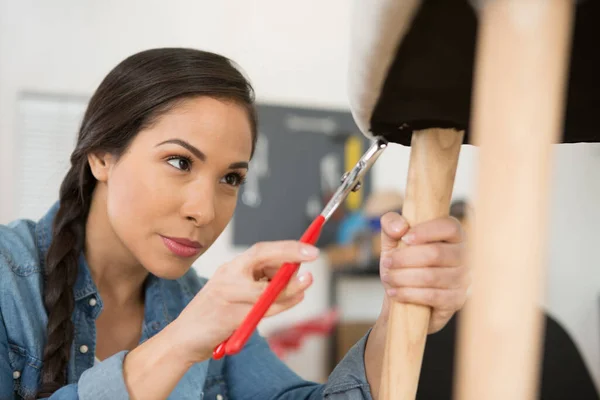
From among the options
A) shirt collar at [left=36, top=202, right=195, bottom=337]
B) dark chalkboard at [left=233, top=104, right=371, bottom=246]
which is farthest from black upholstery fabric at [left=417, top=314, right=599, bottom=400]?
dark chalkboard at [left=233, top=104, right=371, bottom=246]

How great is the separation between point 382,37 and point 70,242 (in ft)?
1.95

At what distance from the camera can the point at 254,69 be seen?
2557mm

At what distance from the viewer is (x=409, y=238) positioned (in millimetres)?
510

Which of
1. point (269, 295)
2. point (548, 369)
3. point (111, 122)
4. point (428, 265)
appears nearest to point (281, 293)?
point (269, 295)

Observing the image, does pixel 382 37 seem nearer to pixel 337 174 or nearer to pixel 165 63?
pixel 165 63

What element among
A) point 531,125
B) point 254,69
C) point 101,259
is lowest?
point 101,259

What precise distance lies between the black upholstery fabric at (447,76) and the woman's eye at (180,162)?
0.30 metres

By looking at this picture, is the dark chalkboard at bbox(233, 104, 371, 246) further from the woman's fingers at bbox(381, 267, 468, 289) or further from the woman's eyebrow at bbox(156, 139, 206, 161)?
the woman's fingers at bbox(381, 267, 468, 289)

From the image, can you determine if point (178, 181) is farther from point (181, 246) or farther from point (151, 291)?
point (151, 291)

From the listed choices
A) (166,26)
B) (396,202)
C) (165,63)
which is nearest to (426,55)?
(165,63)

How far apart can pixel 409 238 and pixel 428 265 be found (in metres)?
0.03

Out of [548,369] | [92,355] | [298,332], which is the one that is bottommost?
[298,332]

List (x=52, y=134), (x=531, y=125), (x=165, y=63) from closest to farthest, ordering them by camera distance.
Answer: (x=531, y=125) < (x=165, y=63) < (x=52, y=134)

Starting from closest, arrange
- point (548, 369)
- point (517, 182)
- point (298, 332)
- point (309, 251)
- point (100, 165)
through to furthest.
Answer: point (517, 182)
point (309, 251)
point (100, 165)
point (548, 369)
point (298, 332)
